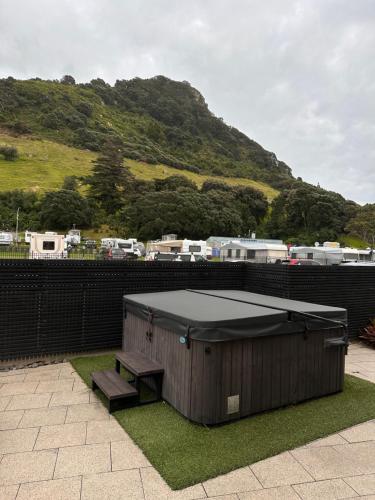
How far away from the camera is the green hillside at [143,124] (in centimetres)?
8112

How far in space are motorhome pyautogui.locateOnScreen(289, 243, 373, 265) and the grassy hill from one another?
128ft

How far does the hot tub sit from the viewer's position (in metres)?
3.65

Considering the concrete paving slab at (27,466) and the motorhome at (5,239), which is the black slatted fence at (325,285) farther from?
the motorhome at (5,239)

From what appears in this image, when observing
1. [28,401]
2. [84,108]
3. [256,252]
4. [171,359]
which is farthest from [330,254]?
[84,108]

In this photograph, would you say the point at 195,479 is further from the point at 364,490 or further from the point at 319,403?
the point at 319,403

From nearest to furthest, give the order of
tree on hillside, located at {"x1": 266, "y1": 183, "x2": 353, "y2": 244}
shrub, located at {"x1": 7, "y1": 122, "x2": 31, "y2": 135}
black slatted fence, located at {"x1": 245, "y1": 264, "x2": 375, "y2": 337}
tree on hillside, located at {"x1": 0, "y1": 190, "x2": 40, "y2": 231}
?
black slatted fence, located at {"x1": 245, "y1": 264, "x2": 375, "y2": 337}, tree on hillside, located at {"x1": 0, "y1": 190, "x2": 40, "y2": 231}, tree on hillside, located at {"x1": 266, "y1": 183, "x2": 353, "y2": 244}, shrub, located at {"x1": 7, "y1": 122, "x2": 31, "y2": 135}

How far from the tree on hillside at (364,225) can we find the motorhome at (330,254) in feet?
68.2

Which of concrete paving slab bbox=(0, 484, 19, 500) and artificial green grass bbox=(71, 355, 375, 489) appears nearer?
concrete paving slab bbox=(0, 484, 19, 500)

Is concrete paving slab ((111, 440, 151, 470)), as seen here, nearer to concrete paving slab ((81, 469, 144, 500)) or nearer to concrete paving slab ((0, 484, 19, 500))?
concrete paving slab ((81, 469, 144, 500))

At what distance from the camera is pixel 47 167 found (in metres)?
60.0

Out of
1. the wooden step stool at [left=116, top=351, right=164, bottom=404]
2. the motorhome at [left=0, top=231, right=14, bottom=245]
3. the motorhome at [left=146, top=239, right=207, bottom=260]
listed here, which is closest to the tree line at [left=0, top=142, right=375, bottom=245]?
the motorhome at [left=0, top=231, right=14, bottom=245]

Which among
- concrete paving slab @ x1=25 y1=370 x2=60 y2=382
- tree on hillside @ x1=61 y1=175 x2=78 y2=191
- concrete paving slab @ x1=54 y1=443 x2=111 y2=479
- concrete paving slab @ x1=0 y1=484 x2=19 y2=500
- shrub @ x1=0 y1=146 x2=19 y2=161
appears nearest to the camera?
concrete paving slab @ x1=0 y1=484 x2=19 y2=500

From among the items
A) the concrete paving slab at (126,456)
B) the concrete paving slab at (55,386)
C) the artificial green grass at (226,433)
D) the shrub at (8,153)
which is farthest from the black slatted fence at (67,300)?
the shrub at (8,153)

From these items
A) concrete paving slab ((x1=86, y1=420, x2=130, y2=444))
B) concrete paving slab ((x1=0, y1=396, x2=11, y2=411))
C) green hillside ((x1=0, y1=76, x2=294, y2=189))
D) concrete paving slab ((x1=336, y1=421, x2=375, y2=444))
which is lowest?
concrete paving slab ((x1=0, y1=396, x2=11, y2=411))
